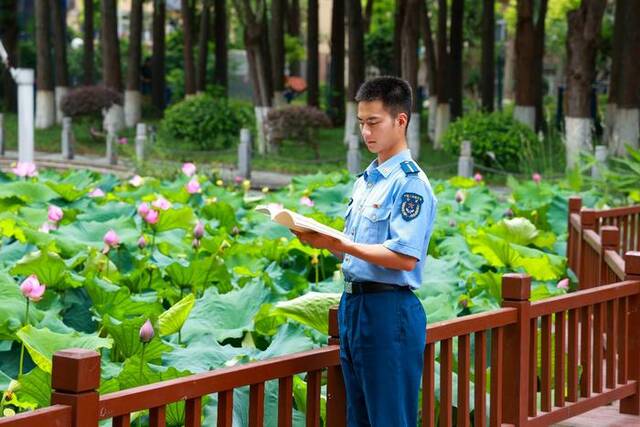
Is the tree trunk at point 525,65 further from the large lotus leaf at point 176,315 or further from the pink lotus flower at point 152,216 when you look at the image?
the large lotus leaf at point 176,315

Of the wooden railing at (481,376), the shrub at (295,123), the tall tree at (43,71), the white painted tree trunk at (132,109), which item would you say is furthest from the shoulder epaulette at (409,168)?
the white painted tree trunk at (132,109)

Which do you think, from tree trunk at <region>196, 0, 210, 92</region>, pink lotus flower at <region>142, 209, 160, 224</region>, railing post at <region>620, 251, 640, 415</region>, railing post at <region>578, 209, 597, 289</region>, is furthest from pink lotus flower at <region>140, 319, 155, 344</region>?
tree trunk at <region>196, 0, 210, 92</region>

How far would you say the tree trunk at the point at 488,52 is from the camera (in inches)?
1425

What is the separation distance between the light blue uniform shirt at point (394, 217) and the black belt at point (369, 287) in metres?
0.02

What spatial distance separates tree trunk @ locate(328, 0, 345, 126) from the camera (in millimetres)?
41531

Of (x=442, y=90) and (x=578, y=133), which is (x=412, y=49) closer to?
(x=442, y=90)

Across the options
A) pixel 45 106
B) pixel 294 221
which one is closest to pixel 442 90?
pixel 45 106

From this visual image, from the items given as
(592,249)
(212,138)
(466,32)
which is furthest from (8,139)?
(592,249)

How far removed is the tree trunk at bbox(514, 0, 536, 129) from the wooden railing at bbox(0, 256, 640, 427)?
24.0m

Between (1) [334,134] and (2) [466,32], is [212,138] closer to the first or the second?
(1) [334,134]

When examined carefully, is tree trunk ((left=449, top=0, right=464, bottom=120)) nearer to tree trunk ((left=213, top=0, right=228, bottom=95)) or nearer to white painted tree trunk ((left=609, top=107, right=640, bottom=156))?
tree trunk ((left=213, top=0, right=228, bottom=95))

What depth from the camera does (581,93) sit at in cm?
2647

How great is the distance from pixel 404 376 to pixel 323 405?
3.63ft

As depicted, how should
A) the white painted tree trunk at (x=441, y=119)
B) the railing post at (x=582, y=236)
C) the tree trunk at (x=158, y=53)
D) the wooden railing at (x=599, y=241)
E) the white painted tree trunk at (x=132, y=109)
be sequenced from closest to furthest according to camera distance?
the wooden railing at (x=599, y=241) → the railing post at (x=582, y=236) → the white painted tree trunk at (x=441, y=119) → the white painted tree trunk at (x=132, y=109) → the tree trunk at (x=158, y=53)
